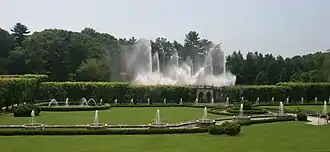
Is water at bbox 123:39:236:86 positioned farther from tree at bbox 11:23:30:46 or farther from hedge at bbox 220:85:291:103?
tree at bbox 11:23:30:46

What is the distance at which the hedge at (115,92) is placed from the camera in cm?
5588

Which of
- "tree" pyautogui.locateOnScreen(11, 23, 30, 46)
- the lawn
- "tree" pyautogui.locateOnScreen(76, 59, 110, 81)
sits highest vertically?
"tree" pyautogui.locateOnScreen(11, 23, 30, 46)

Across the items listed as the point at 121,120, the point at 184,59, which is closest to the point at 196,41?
the point at 184,59

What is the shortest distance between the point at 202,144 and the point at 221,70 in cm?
5357

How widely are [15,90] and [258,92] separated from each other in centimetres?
2922

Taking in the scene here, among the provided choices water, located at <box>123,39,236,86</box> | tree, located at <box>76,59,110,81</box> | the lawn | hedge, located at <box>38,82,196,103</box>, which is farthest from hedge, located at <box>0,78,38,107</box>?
water, located at <box>123,39,236,86</box>

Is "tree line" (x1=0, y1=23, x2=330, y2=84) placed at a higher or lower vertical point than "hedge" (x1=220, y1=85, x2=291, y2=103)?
higher

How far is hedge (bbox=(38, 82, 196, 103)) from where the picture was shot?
55875 mm

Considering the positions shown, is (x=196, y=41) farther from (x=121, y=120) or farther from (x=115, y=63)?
(x=121, y=120)

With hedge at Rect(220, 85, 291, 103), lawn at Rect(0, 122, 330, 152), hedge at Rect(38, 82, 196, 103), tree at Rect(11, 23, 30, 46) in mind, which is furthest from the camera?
tree at Rect(11, 23, 30, 46)

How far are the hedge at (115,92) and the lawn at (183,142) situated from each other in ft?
102

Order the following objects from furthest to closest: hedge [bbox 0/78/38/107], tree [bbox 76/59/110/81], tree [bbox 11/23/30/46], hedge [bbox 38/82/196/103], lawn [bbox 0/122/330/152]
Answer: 1. tree [bbox 11/23/30/46]
2. tree [bbox 76/59/110/81]
3. hedge [bbox 38/82/196/103]
4. hedge [bbox 0/78/38/107]
5. lawn [bbox 0/122/330/152]

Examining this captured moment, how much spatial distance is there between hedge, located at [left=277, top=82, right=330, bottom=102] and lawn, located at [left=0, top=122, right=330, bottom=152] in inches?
1311

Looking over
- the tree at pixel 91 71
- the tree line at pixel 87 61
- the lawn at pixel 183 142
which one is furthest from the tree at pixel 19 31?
the lawn at pixel 183 142
